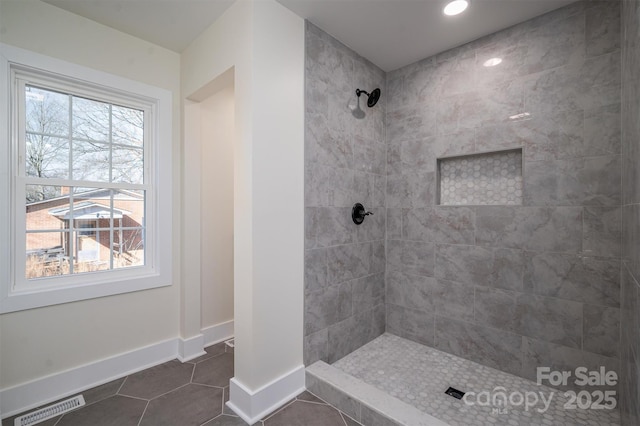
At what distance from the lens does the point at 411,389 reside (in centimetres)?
191

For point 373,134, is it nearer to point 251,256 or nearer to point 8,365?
point 251,256

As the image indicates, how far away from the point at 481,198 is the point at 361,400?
1764 millimetres

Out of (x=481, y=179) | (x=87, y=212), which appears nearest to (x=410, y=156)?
(x=481, y=179)

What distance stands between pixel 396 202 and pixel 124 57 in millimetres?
2571

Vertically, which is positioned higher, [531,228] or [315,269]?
[531,228]

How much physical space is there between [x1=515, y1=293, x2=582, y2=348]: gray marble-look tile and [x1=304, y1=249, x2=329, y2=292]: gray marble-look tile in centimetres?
144

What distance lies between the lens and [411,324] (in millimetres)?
2627

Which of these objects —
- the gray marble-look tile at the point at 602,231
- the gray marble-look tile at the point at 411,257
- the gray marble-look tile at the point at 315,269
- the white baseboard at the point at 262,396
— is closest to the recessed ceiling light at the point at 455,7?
the gray marble-look tile at the point at 602,231

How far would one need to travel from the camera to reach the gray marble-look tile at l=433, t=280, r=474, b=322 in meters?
2.29

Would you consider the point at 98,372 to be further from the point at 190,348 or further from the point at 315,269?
the point at 315,269

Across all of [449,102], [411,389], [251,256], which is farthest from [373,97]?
[411,389]

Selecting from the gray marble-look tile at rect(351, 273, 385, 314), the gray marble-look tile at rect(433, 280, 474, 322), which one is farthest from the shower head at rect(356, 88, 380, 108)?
the gray marble-look tile at rect(433, 280, 474, 322)

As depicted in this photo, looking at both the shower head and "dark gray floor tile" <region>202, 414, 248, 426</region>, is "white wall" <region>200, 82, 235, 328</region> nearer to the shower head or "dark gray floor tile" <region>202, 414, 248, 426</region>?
"dark gray floor tile" <region>202, 414, 248, 426</region>

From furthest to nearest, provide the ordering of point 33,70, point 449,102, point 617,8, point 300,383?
point 449,102 < point 300,383 < point 33,70 < point 617,8
